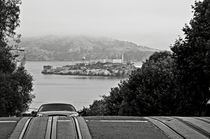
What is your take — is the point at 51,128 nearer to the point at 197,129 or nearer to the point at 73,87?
the point at 197,129

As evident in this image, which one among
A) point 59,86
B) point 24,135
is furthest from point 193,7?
point 59,86

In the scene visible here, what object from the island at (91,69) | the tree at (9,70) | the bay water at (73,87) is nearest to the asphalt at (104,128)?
the tree at (9,70)

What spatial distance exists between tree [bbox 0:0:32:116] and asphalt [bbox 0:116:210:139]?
70.3ft

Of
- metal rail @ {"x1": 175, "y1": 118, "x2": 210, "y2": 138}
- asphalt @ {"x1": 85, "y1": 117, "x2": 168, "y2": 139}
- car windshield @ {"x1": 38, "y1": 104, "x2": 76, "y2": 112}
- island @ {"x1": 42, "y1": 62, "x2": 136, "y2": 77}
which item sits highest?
metal rail @ {"x1": 175, "y1": 118, "x2": 210, "y2": 138}

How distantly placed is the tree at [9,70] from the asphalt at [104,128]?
21423 mm

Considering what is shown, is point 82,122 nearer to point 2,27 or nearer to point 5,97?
point 2,27

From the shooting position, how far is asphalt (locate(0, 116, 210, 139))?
8.45 metres

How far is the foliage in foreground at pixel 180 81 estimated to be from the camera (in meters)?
25.7

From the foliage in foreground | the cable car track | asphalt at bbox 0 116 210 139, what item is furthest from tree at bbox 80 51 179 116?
the cable car track

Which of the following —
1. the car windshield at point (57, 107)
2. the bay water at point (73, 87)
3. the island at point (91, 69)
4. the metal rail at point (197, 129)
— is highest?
the metal rail at point (197, 129)

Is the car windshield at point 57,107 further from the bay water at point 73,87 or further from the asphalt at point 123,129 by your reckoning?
the bay water at point 73,87

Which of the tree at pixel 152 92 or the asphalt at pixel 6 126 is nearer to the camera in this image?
the asphalt at pixel 6 126

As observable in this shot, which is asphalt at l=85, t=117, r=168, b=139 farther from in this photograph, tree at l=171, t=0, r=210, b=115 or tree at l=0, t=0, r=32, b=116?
tree at l=0, t=0, r=32, b=116

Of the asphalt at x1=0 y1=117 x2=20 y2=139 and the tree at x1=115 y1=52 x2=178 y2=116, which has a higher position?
the asphalt at x1=0 y1=117 x2=20 y2=139
